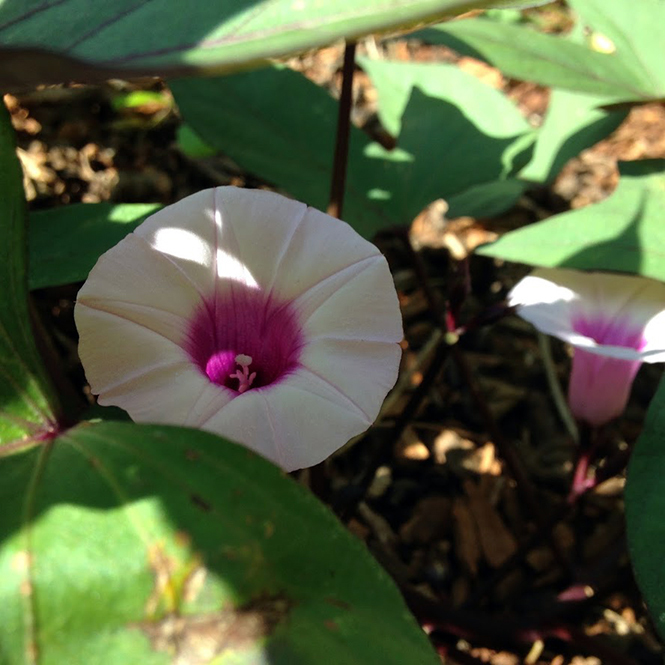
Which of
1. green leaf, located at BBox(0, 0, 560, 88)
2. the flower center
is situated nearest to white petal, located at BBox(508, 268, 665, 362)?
the flower center

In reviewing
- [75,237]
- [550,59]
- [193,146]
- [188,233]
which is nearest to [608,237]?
[550,59]

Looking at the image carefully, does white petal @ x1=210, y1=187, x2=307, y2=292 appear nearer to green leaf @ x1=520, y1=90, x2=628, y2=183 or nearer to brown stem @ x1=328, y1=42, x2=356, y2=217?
brown stem @ x1=328, y1=42, x2=356, y2=217

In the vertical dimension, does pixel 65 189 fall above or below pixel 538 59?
below

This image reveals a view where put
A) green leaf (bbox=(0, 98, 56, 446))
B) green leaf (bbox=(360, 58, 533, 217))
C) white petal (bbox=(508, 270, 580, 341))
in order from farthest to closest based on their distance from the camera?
green leaf (bbox=(360, 58, 533, 217)) < white petal (bbox=(508, 270, 580, 341)) < green leaf (bbox=(0, 98, 56, 446))

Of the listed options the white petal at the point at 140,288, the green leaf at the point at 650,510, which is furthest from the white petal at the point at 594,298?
the white petal at the point at 140,288

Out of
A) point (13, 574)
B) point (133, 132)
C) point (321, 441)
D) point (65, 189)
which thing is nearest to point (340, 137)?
point (321, 441)

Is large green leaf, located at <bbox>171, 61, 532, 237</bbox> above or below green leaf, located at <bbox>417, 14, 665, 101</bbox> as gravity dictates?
below

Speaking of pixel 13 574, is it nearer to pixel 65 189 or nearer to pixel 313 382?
pixel 313 382
